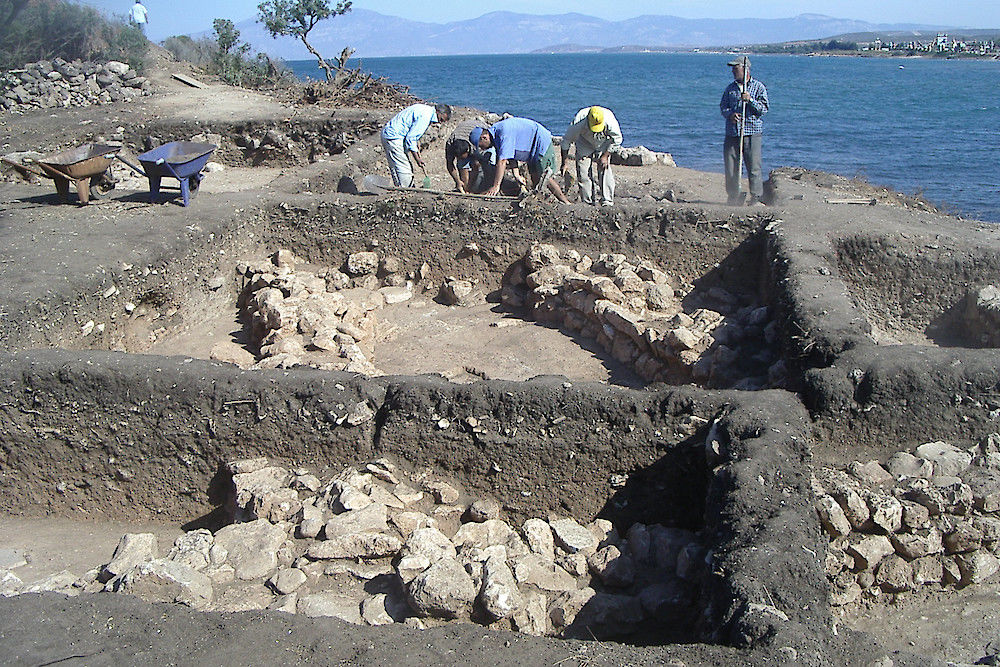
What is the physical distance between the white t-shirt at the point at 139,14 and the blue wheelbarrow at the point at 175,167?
15.7 metres

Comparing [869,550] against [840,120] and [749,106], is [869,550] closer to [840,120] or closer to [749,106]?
[749,106]

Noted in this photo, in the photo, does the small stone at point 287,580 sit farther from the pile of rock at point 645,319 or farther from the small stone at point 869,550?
the pile of rock at point 645,319

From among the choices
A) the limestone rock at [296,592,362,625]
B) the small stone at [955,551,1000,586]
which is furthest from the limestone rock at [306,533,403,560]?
the small stone at [955,551,1000,586]

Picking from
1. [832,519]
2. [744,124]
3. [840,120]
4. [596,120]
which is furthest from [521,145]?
[840,120]

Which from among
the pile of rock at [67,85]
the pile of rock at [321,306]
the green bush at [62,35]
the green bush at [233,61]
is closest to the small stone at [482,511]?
the pile of rock at [321,306]

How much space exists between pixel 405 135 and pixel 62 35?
52.1 ft

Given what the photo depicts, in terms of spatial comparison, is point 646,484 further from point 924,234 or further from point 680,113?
point 680,113

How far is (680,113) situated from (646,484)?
3176cm

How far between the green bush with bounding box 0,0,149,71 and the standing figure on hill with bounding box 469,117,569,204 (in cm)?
1451

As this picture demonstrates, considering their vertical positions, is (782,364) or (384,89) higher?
(384,89)

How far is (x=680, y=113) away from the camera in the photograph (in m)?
33.4

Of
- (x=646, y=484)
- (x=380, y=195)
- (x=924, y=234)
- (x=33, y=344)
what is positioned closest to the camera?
(x=646, y=484)

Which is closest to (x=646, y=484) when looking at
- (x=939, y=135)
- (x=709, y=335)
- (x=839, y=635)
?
(x=839, y=635)

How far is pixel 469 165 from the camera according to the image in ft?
31.5
